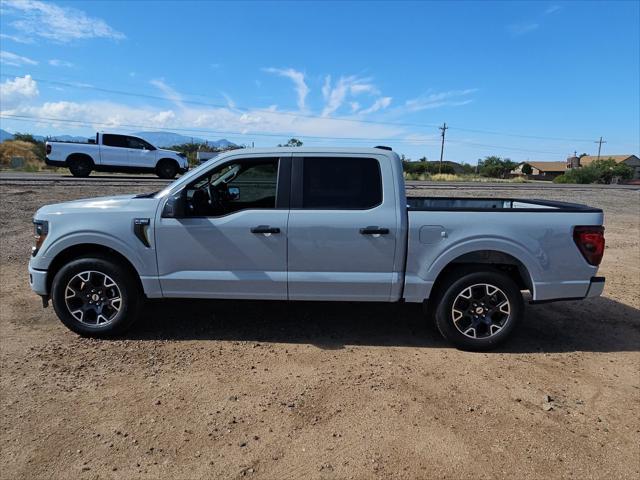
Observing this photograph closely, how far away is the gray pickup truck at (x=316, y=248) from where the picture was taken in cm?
434

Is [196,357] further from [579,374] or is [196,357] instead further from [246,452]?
[579,374]

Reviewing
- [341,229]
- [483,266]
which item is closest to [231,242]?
[341,229]

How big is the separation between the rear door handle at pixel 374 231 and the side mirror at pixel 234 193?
Result: 1310 millimetres

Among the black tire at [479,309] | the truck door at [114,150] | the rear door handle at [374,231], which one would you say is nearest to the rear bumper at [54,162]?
the truck door at [114,150]

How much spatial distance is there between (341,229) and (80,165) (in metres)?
18.4

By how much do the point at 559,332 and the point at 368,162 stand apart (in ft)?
9.26

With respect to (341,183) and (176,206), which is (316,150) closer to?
(341,183)

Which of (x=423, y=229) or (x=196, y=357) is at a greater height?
(x=423, y=229)

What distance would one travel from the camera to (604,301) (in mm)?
6145

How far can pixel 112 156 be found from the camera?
19547 mm

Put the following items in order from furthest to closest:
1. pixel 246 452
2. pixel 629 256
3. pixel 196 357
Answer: pixel 629 256, pixel 196 357, pixel 246 452

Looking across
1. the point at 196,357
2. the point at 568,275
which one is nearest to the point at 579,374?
the point at 568,275

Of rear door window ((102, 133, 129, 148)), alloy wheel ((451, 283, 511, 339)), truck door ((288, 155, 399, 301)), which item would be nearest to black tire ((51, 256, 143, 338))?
truck door ((288, 155, 399, 301))

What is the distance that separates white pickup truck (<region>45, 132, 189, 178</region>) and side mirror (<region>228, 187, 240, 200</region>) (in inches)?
652
